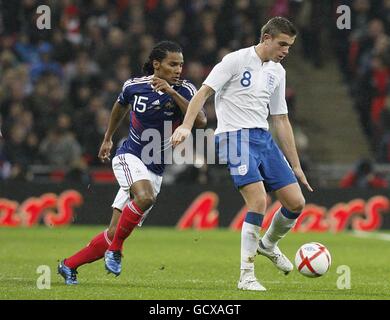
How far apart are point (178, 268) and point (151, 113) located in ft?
7.86

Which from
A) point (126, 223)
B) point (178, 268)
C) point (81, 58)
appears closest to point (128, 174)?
point (126, 223)

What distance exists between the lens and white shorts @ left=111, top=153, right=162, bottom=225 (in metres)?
9.18

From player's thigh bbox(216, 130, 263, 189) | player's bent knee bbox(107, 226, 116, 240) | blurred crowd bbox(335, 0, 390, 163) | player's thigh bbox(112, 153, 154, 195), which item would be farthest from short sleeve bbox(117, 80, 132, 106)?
blurred crowd bbox(335, 0, 390, 163)

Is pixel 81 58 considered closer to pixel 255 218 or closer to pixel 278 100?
pixel 278 100

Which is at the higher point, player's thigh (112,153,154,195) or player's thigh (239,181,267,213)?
player's thigh (112,153,154,195)

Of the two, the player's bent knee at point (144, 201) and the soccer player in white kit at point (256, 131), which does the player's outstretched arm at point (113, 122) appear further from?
the soccer player in white kit at point (256, 131)

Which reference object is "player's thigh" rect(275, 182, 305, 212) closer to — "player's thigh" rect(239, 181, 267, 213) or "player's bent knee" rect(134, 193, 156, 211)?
"player's thigh" rect(239, 181, 267, 213)

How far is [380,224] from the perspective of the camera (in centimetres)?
1823

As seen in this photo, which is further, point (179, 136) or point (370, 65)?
point (370, 65)

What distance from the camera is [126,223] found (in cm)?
895

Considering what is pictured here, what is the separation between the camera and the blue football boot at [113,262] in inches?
348

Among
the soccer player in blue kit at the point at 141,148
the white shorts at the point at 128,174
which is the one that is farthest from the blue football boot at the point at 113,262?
the white shorts at the point at 128,174

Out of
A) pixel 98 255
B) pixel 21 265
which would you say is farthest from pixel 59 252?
pixel 98 255
